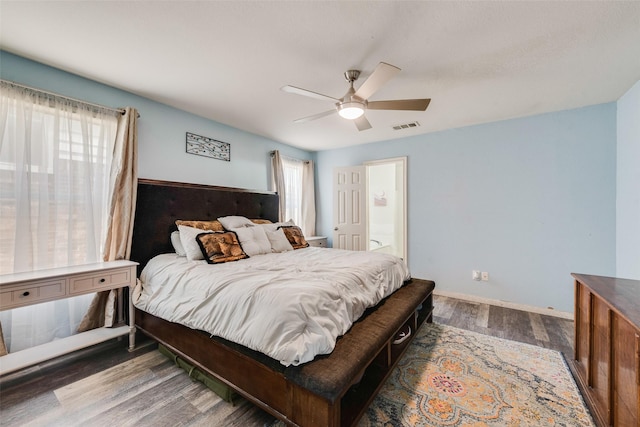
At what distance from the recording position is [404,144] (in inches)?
163

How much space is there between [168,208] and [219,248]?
91 centimetres

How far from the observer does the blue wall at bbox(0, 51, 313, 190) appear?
7.00ft

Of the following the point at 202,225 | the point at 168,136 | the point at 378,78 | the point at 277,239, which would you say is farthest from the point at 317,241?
the point at 378,78

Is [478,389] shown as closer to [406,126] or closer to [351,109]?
[351,109]

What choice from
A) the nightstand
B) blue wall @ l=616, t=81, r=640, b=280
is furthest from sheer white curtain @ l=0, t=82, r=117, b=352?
blue wall @ l=616, t=81, r=640, b=280

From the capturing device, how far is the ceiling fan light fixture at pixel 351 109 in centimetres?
215

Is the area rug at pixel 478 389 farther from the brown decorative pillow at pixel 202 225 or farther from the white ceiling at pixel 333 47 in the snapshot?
the white ceiling at pixel 333 47

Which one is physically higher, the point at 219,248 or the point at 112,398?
the point at 219,248

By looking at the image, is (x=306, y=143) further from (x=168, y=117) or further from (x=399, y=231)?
(x=399, y=231)

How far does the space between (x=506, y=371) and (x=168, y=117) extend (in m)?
4.08

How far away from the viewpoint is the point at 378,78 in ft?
5.99

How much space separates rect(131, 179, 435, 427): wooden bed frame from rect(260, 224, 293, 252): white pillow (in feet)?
3.33

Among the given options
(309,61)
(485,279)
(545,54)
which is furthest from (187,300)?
(485,279)

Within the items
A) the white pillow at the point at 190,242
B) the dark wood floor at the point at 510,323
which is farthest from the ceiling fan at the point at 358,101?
the dark wood floor at the point at 510,323
